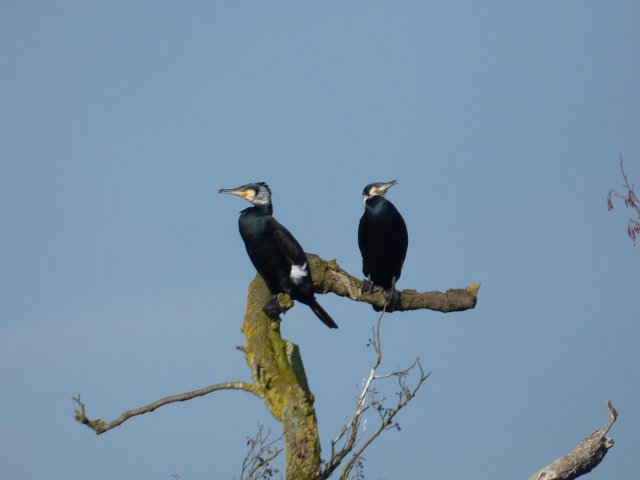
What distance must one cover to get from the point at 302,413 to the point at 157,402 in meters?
0.79

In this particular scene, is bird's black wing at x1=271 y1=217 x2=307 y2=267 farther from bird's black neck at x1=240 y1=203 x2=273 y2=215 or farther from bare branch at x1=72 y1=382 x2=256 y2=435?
bare branch at x1=72 y1=382 x2=256 y2=435

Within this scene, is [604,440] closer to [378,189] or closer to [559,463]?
[559,463]

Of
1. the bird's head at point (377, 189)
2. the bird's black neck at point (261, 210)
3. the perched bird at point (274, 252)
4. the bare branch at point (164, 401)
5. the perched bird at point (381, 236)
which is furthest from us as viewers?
the bird's head at point (377, 189)

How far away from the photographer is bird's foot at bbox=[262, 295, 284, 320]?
562 centimetres

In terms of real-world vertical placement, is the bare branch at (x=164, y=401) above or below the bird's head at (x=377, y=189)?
below

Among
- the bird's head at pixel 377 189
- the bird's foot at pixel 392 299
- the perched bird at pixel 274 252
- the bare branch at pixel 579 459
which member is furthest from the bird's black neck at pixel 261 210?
the bare branch at pixel 579 459

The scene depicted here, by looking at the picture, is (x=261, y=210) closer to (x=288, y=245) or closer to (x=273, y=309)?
(x=288, y=245)

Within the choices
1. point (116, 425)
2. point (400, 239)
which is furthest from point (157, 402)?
point (400, 239)

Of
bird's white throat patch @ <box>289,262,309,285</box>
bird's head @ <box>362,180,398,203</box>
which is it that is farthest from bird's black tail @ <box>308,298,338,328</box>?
bird's head @ <box>362,180,398,203</box>

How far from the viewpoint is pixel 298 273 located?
654 cm

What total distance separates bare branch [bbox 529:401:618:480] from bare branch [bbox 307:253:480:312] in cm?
140

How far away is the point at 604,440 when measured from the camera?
589 cm

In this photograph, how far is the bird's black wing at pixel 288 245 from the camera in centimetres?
654

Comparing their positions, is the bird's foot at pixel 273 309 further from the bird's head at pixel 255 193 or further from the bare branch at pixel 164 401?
the bird's head at pixel 255 193
